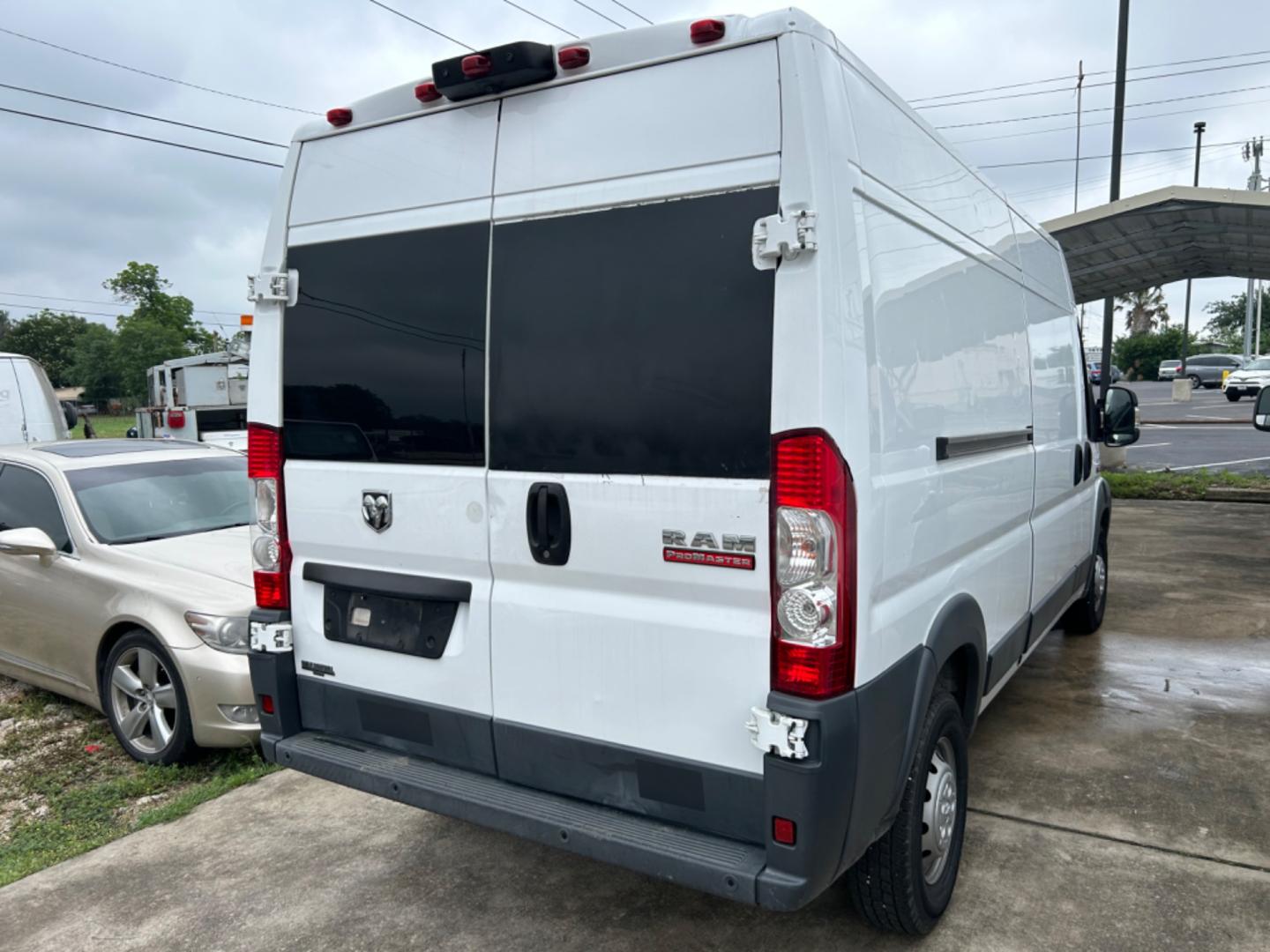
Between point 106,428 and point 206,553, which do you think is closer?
point 206,553

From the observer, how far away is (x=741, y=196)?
7.73 feet

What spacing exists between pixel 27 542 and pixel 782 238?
4.44m

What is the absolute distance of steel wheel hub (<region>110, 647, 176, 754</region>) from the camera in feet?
14.8

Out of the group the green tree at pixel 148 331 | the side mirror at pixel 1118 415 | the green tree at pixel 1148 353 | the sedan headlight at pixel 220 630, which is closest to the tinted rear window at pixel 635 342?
the sedan headlight at pixel 220 630

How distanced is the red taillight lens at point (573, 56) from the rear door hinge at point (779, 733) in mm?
1807

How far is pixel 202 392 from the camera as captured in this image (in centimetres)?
2056

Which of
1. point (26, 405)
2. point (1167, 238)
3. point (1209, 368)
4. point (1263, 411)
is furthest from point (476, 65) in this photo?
point (1209, 368)

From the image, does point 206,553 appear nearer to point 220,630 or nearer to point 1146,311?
point 220,630

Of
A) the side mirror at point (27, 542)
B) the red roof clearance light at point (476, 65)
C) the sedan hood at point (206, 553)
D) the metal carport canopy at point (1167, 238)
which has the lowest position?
the sedan hood at point (206, 553)

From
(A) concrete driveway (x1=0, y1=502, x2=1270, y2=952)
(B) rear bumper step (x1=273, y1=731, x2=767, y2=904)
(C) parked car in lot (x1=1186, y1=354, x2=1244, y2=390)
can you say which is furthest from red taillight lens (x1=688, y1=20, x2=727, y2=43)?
(C) parked car in lot (x1=1186, y1=354, x2=1244, y2=390)

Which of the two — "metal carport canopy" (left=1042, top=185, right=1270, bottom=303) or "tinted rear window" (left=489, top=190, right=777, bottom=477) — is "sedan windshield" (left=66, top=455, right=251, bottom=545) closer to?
"tinted rear window" (left=489, top=190, right=777, bottom=477)

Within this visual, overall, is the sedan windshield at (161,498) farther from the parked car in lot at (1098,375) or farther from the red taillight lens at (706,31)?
the parked car in lot at (1098,375)

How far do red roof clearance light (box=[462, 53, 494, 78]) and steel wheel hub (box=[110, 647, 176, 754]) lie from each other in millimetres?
3222

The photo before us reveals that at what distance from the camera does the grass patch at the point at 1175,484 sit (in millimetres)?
12148
